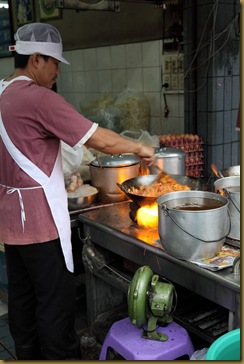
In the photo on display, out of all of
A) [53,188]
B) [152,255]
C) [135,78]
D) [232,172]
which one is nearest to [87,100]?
[135,78]

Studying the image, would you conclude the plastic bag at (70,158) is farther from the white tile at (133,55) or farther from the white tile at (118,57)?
the white tile at (118,57)

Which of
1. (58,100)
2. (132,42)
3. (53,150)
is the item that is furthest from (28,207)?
(132,42)

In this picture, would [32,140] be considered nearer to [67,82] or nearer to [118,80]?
[118,80]

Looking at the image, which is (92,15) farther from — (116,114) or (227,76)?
(227,76)

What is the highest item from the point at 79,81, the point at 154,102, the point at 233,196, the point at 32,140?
the point at 79,81

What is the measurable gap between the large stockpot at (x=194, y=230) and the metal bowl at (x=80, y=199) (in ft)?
3.43

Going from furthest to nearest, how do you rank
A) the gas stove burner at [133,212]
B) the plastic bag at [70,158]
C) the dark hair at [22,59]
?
1. the plastic bag at [70,158]
2. the gas stove burner at [133,212]
3. the dark hair at [22,59]

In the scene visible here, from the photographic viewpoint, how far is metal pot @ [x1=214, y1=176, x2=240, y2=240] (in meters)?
2.21

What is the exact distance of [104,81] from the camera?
5566mm

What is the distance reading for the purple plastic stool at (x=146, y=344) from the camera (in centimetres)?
208

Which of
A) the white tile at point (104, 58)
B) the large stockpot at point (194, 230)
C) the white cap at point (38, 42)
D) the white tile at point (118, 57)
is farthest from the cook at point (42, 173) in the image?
the white tile at point (104, 58)

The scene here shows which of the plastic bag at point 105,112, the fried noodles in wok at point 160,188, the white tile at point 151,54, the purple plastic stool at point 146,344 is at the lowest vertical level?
the purple plastic stool at point 146,344

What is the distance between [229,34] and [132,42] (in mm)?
1208

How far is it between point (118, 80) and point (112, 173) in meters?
2.39
